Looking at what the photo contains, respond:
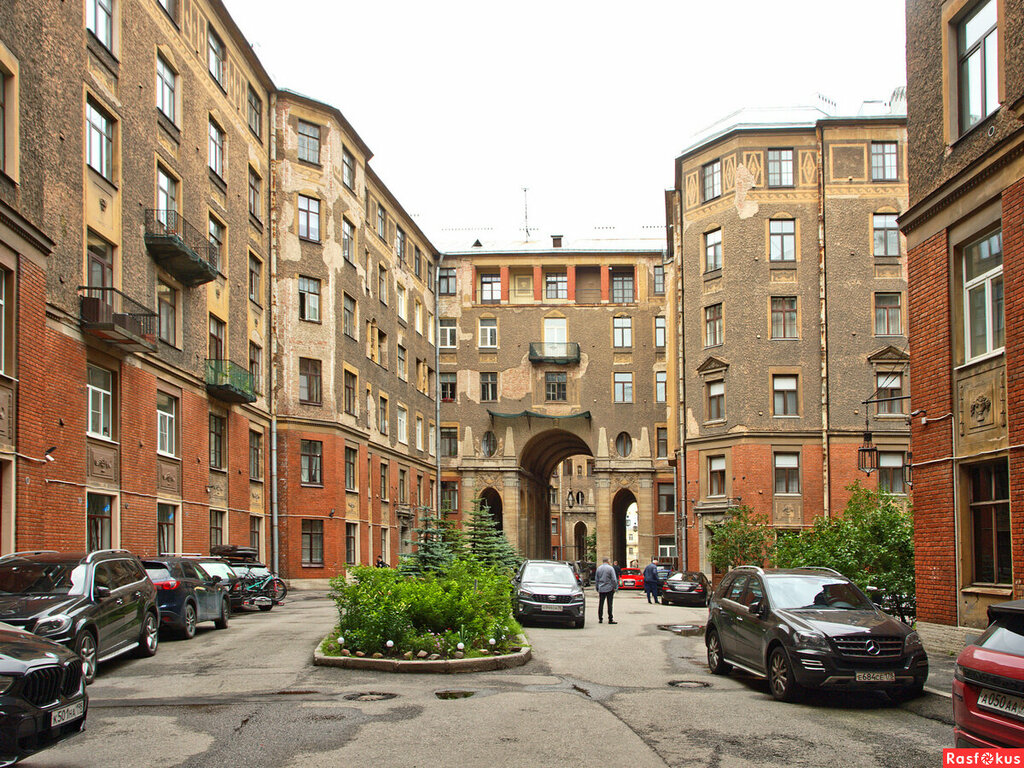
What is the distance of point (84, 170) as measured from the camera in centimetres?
2309

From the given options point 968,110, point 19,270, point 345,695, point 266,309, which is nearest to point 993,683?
point 345,695

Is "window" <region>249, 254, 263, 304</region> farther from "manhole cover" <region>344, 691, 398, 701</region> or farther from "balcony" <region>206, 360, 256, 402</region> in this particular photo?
"manhole cover" <region>344, 691, 398, 701</region>

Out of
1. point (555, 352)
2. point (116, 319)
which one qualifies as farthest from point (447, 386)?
point (116, 319)

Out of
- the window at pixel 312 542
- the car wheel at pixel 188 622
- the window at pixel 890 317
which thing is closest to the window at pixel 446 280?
the window at pixel 312 542

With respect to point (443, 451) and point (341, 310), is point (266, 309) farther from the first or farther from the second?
point (443, 451)

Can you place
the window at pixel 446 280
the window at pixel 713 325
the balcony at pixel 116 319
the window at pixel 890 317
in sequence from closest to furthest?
the balcony at pixel 116 319 → the window at pixel 890 317 → the window at pixel 713 325 → the window at pixel 446 280

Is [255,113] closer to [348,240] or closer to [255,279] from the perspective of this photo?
[255,279]

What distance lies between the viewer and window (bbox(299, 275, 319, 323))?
40.2m

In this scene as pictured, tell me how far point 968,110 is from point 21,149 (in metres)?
17.5

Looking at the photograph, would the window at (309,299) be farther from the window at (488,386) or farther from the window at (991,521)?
the window at (991,521)

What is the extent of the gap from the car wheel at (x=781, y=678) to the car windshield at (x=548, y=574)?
12263 mm

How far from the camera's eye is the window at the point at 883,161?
1604 inches

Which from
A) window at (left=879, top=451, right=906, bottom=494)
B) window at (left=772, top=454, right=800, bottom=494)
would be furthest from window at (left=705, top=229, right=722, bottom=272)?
window at (left=879, top=451, right=906, bottom=494)

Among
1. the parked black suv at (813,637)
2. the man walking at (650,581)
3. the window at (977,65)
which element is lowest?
the man walking at (650,581)
